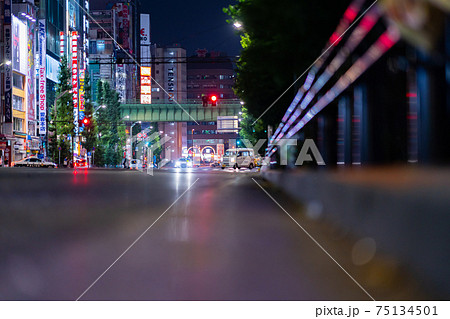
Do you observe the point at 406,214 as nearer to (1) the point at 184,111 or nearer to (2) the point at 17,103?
(2) the point at 17,103

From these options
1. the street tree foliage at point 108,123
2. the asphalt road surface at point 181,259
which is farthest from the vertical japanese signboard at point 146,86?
the street tree foliage at point 108,123

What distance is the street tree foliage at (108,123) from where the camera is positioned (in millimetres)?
94875

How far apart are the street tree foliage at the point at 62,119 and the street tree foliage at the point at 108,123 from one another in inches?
467

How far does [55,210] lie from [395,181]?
9018 mm

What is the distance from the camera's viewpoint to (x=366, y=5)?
12.0m

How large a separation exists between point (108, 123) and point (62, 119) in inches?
645

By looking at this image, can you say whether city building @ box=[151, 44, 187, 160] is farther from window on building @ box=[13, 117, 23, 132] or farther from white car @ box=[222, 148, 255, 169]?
white car @ box=[222, 148, 255, 169]

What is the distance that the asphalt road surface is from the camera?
5906 mm

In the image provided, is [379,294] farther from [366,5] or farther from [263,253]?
[366,5]

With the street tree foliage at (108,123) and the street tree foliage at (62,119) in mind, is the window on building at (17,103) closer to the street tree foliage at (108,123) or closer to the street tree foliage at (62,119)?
the street tree foliage at (62,119)

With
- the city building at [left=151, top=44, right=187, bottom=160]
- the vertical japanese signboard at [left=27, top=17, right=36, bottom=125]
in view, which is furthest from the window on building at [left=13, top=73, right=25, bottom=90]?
the city building at [left=151, top=44, right=187, bottom=160]

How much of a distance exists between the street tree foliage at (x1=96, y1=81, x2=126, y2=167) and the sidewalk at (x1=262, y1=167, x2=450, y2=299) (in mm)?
84852

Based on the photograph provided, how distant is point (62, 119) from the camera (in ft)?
259

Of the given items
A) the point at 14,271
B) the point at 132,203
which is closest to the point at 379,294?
the point at 14,271
